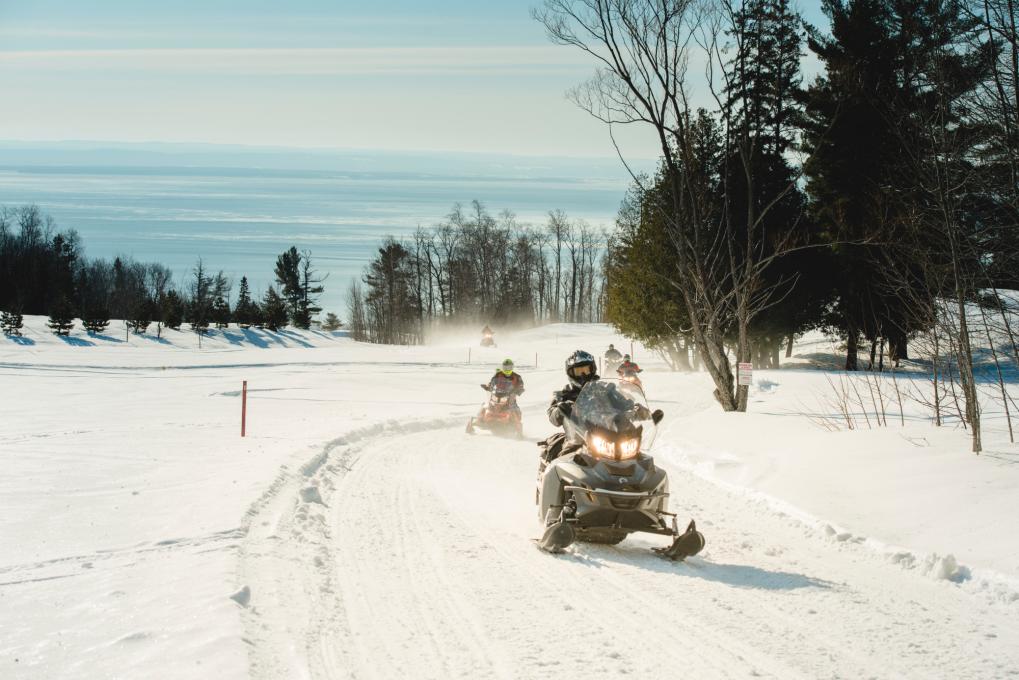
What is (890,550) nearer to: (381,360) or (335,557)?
(335,557)

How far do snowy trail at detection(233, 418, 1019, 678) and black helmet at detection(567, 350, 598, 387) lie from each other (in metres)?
1.85

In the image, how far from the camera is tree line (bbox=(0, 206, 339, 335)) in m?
59.8

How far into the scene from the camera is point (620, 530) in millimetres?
7766

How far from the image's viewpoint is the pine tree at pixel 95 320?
55.8m

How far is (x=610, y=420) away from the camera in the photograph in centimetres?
805

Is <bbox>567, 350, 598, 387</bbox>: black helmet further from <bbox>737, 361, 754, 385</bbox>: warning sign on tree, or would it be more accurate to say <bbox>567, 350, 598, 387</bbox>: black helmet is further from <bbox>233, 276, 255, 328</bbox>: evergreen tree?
<bbox>233, 276, 255, 328</bbox>: evergreen tree

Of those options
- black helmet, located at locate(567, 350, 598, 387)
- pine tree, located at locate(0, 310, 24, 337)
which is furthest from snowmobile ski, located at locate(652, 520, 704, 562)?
pine tree, located at locate(0, 310, 24, 337)

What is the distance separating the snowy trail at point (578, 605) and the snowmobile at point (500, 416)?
315 inches

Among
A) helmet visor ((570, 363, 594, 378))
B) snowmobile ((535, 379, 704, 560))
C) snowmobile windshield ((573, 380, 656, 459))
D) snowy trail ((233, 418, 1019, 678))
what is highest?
helmet visor ((570, 363, 594, 378))

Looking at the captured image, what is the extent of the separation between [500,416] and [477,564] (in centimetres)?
1057

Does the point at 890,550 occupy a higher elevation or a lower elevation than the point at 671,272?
lower

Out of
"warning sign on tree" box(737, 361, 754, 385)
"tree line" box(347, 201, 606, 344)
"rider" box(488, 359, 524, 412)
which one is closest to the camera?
"rider" box(488, 359, 524, 412)

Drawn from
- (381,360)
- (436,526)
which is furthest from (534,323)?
(436,526)

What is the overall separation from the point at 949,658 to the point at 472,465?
30.8 ft
